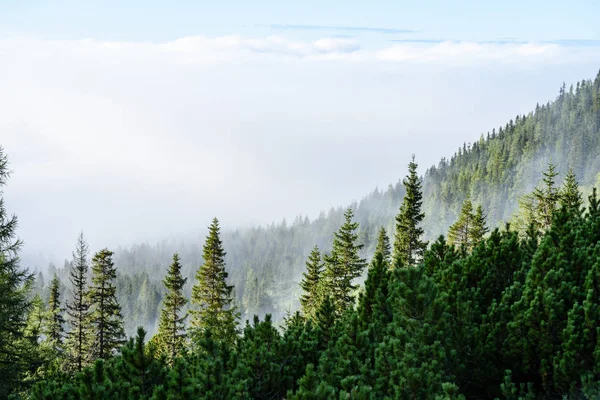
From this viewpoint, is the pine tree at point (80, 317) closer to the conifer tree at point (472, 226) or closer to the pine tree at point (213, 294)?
the pine tree at point (213, 294)

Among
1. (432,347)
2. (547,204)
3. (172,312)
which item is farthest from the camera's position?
(547,204)

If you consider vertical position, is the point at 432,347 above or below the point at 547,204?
below

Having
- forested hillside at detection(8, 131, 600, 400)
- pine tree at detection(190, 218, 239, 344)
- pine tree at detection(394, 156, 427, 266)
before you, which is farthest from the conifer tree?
forested hillside at detection(8, 131, 600, 400)

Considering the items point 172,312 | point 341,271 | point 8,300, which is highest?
point 341,271

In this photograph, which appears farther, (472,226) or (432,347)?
(472,226)

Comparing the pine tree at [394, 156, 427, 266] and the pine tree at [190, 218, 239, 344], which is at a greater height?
the pine tree at [394, 156, 427, 266]

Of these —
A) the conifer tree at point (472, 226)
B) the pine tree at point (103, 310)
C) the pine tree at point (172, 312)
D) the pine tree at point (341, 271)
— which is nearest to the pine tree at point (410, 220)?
the pine tree at point (341, 271)

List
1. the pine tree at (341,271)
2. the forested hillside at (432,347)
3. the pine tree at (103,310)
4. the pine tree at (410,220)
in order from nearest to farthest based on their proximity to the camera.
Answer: the forested hillside at (432,347) → the pine tree at (103,310) → the pine tree at (341,271) → the pine tree at (410,220)

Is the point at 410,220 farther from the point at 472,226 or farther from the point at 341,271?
the point at 472,226

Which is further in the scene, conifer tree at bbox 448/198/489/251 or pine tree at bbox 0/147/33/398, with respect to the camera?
conifer tree at bbox 448/198/489/251

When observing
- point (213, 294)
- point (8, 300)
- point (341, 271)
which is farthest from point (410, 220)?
point (8, 300)

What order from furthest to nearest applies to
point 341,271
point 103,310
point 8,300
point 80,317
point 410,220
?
point 410,220 < point 341,271 < point 80,317 < point 103,310 < point 8,300

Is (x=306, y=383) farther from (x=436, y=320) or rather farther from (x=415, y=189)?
(x=415, y=189)

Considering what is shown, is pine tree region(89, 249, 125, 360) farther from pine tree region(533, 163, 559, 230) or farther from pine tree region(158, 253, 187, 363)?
pine tree region(533, 163, 559, 230)
